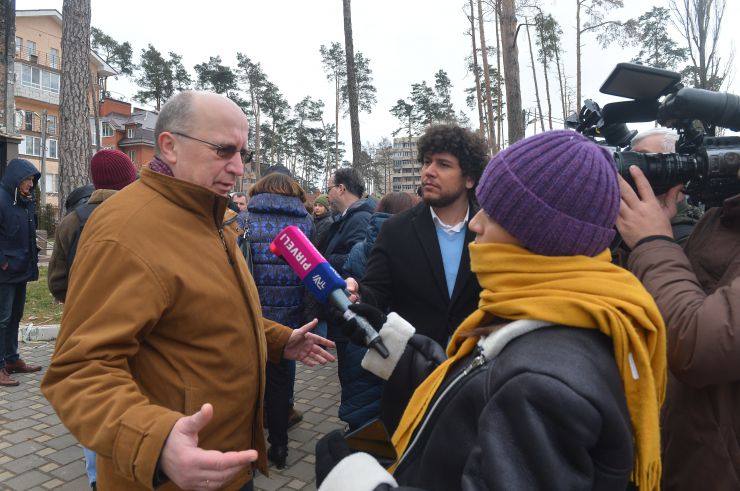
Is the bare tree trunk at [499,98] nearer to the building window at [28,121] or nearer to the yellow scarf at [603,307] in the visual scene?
the yellow scarf at [603,307]

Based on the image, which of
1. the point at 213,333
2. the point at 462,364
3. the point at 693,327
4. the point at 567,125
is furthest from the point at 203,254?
the point at 567,125

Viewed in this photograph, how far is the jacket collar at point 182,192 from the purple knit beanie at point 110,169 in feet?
6.67

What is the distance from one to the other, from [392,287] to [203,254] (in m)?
1.33

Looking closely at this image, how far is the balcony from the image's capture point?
39906 millimetres

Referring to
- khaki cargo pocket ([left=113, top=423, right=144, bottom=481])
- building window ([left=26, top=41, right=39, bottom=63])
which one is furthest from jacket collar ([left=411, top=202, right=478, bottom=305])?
building window ([left=26, top=41, right=39, bottom=63])

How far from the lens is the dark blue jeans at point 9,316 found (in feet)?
16.7

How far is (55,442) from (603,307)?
4.51 meters

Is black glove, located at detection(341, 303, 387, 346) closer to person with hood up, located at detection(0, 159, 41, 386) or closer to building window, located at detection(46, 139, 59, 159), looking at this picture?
person with hood up, located at detection(0, 159, 41, 386)

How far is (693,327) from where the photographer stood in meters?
1.30

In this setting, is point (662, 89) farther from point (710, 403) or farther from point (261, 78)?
point (261, 78)

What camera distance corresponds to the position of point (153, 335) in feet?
5.06

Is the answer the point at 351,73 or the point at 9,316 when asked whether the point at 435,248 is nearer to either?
the point at 9,316

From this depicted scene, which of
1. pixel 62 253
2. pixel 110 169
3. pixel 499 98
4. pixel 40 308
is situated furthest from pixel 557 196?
pixel 499 98

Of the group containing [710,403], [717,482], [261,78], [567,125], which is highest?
[261,78]
